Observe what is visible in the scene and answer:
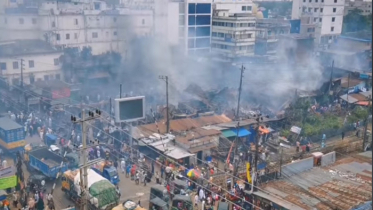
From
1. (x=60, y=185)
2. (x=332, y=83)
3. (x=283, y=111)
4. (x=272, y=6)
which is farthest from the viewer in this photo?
(x=272, y=6)

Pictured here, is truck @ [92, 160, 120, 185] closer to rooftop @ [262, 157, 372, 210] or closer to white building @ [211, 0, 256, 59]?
rooftop @ [262, 157, 372, 210]

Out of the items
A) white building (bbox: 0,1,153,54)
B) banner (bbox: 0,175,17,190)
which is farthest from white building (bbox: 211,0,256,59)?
banner (bbox: 0,175,17,190)

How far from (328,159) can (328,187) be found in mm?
2915

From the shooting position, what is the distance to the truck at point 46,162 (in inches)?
599

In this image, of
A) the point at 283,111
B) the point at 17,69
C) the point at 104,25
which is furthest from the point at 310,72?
the point at 17,69

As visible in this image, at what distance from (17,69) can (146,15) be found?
1301cm

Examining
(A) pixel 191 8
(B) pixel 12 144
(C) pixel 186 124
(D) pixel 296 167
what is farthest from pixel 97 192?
(A) pixel 191 8

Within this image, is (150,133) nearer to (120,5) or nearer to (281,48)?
(120,5)

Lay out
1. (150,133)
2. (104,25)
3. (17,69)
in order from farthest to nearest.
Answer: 1. (104,25)
2. (17,69)
3. (150,133)

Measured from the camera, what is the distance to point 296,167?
50.3 ft

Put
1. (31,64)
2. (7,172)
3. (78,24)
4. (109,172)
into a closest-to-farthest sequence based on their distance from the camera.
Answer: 1. (7,172)
2. (109,172)
3. (31,64)
4. (78,24)

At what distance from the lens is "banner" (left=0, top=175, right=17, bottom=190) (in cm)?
1370

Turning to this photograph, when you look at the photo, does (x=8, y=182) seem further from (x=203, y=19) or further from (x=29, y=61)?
(x=203, y=19)

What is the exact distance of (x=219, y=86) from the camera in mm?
30578
